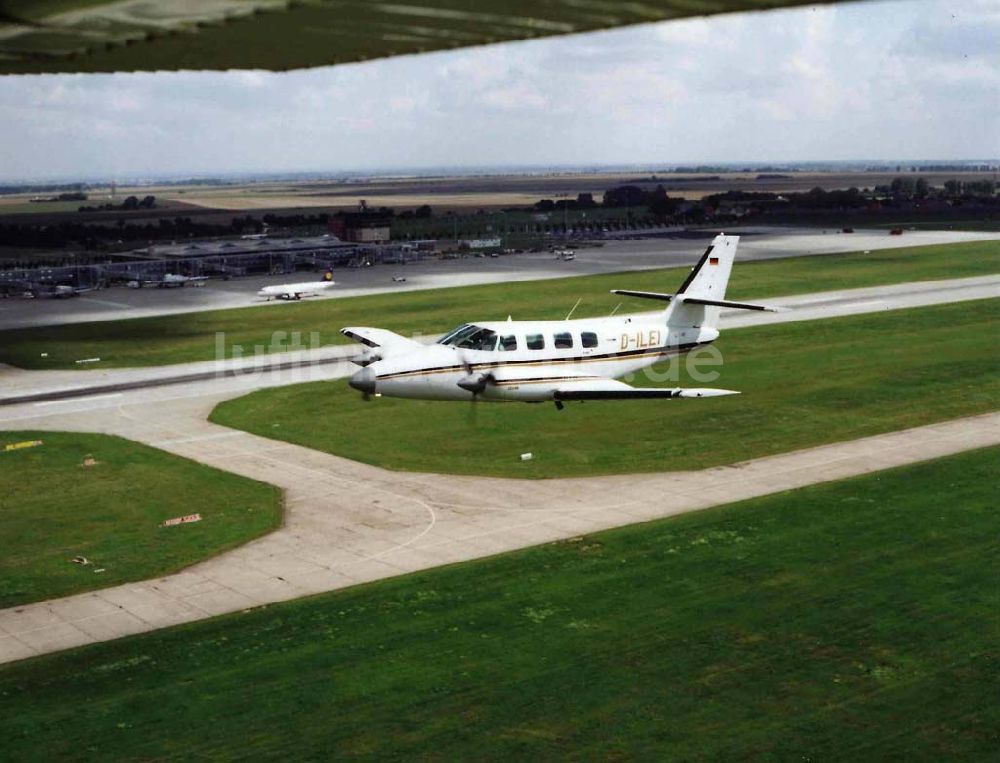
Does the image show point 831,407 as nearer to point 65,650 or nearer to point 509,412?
point 509,412

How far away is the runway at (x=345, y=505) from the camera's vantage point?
33312 mm

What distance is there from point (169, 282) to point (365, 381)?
282ft

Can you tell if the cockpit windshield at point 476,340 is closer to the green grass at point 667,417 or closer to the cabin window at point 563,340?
the cabin window at point 563,340

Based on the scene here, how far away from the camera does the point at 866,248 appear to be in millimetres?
144750

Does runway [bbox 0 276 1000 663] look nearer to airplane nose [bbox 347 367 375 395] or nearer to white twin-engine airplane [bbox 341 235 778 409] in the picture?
white twin-engine airplane [bbox 341 235 778 409]

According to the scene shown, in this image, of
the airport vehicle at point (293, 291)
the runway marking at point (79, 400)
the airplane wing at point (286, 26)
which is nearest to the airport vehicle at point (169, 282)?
the airport vehicle at point (293, 291)

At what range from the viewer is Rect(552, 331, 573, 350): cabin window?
4247cm

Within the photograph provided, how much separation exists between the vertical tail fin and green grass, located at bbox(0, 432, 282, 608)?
59.1ft

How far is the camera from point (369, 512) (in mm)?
41594

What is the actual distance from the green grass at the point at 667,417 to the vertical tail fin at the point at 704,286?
5947mm

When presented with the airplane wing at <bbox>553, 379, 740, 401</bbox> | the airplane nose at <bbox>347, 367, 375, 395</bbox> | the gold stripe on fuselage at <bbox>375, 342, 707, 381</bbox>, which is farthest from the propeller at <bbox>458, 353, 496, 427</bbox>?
the airplane nose at <bbox>347, 367, 375, 395</bbox>

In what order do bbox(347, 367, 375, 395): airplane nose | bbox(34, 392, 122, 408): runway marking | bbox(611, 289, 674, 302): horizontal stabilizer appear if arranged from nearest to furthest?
bbox(347, 367, 375, 395): airplane nose
bbox(611, 289, 674, 302): horizontal stabilizer
bbox(34, 392, 122, 408): runway marking

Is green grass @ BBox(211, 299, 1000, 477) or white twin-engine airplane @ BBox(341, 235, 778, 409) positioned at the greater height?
white twin-engine airplane @ BBox(341, 235, 778, 409)

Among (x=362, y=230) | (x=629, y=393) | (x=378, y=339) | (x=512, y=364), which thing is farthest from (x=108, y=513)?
(x=362, y=230)
